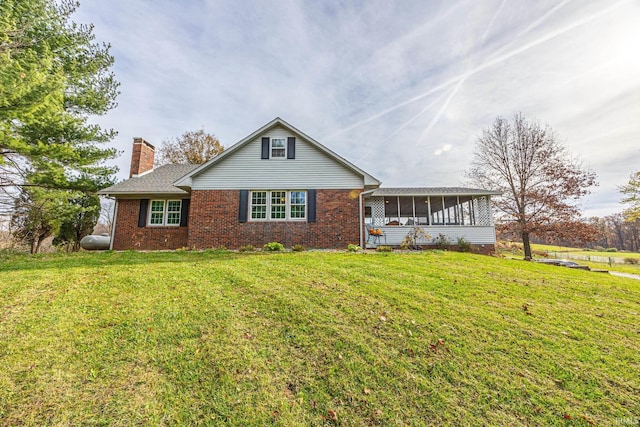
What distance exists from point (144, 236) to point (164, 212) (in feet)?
4.70

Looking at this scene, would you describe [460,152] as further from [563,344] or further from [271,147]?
[563,344]

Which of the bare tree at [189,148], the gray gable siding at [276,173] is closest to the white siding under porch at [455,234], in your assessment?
the gray gable siding at [276,173]

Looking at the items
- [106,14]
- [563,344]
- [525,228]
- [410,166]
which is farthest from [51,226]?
[525,228]

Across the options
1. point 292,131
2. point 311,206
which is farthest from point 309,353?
point 292,131

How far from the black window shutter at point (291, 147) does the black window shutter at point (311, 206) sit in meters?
1.93

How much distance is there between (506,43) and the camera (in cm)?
941

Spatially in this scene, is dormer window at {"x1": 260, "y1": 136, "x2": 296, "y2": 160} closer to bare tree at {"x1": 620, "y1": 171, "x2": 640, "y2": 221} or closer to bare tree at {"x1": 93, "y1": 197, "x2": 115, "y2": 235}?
bare tree at {"x1": 93, "y1": 197, "x2": 115, "y2": 235}

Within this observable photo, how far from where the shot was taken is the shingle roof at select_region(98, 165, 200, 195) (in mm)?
12664

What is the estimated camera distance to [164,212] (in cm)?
1314

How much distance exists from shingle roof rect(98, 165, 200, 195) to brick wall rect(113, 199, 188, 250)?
3.83ft

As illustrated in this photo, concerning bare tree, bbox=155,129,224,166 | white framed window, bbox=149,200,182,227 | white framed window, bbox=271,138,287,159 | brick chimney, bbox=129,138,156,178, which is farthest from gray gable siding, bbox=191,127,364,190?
bare tree, bbox=155,129,224,166

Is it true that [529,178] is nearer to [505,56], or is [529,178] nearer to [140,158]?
[505,56]

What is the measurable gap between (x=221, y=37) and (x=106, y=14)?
384 centimetres

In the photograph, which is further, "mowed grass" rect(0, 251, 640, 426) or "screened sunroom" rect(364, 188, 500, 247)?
"screened sunroom" rect(364, 188, 500, 247)
